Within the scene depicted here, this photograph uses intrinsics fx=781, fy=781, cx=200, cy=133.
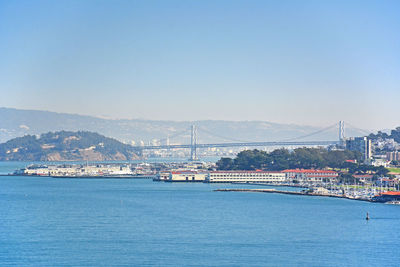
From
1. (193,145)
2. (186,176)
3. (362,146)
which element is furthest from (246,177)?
(193,145)

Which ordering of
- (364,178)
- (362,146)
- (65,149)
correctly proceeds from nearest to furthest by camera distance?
(364,178) < (362,146) < (65,149)

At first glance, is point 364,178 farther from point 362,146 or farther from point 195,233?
point 195,233

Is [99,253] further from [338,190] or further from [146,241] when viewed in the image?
[338,190]

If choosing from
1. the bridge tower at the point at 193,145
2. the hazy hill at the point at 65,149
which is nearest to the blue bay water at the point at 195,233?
the bridge tower at the point at 193,145

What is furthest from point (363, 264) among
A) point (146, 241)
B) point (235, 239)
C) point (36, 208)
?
point (36, 208)

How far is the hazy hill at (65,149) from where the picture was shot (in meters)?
100

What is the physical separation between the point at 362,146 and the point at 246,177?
15.5m

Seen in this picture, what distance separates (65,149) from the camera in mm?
102000

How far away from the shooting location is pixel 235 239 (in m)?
18.4

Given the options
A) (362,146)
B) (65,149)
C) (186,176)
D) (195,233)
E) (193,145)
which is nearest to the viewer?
(195,233)

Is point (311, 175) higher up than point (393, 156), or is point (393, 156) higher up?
point (393, 156)

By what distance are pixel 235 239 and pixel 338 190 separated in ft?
59.5

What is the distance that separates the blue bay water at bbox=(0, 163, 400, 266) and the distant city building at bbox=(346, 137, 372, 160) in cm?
2867

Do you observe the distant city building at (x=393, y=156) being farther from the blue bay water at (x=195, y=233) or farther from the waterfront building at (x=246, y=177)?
the blue bay water at (x=195, y=233)
